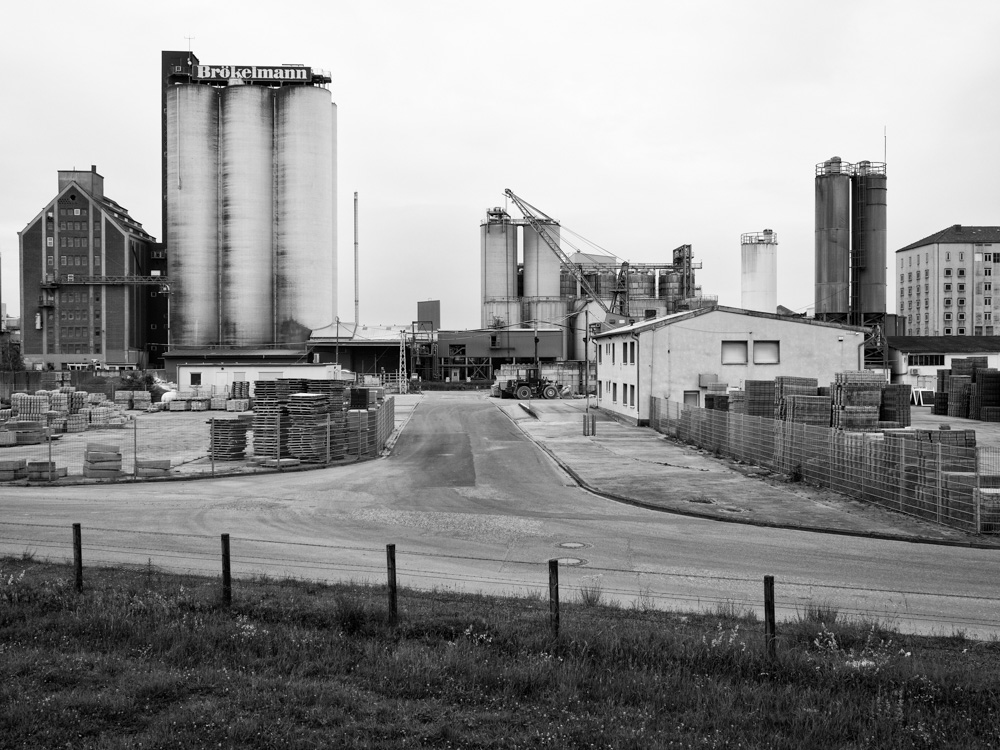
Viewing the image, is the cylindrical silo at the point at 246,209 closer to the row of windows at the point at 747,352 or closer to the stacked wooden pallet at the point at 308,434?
the row of windows at the point at 747,352

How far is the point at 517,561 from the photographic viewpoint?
14.2 meters

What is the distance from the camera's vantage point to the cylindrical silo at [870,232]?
7356 cm

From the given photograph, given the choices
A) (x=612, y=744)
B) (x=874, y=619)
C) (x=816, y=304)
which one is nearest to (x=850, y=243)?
(x=816, y=304)

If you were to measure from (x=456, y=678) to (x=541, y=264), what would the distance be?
93.8 meters

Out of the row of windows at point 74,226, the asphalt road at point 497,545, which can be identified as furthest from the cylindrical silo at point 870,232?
the row of windows at point 74,226

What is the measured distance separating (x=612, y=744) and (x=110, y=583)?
7.95 metres

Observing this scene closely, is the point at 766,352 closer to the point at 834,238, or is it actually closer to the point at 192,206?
the point at 834,238

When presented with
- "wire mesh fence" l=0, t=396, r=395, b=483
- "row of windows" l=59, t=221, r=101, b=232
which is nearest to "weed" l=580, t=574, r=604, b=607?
"wire mesh fence" l=0, t=396, r=395, b=483

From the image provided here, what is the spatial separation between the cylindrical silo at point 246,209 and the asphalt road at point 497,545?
220ft

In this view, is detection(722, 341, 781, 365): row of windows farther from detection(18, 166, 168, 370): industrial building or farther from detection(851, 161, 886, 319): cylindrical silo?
detection(18, 166, 168, 370): industrial building

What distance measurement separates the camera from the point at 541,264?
100m

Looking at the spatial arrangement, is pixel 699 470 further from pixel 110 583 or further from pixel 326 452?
pixel 110 583

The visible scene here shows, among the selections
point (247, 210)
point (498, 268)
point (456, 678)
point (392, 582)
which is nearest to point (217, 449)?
point (392, 582)

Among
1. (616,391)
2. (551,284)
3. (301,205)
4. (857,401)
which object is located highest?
(301,205)
